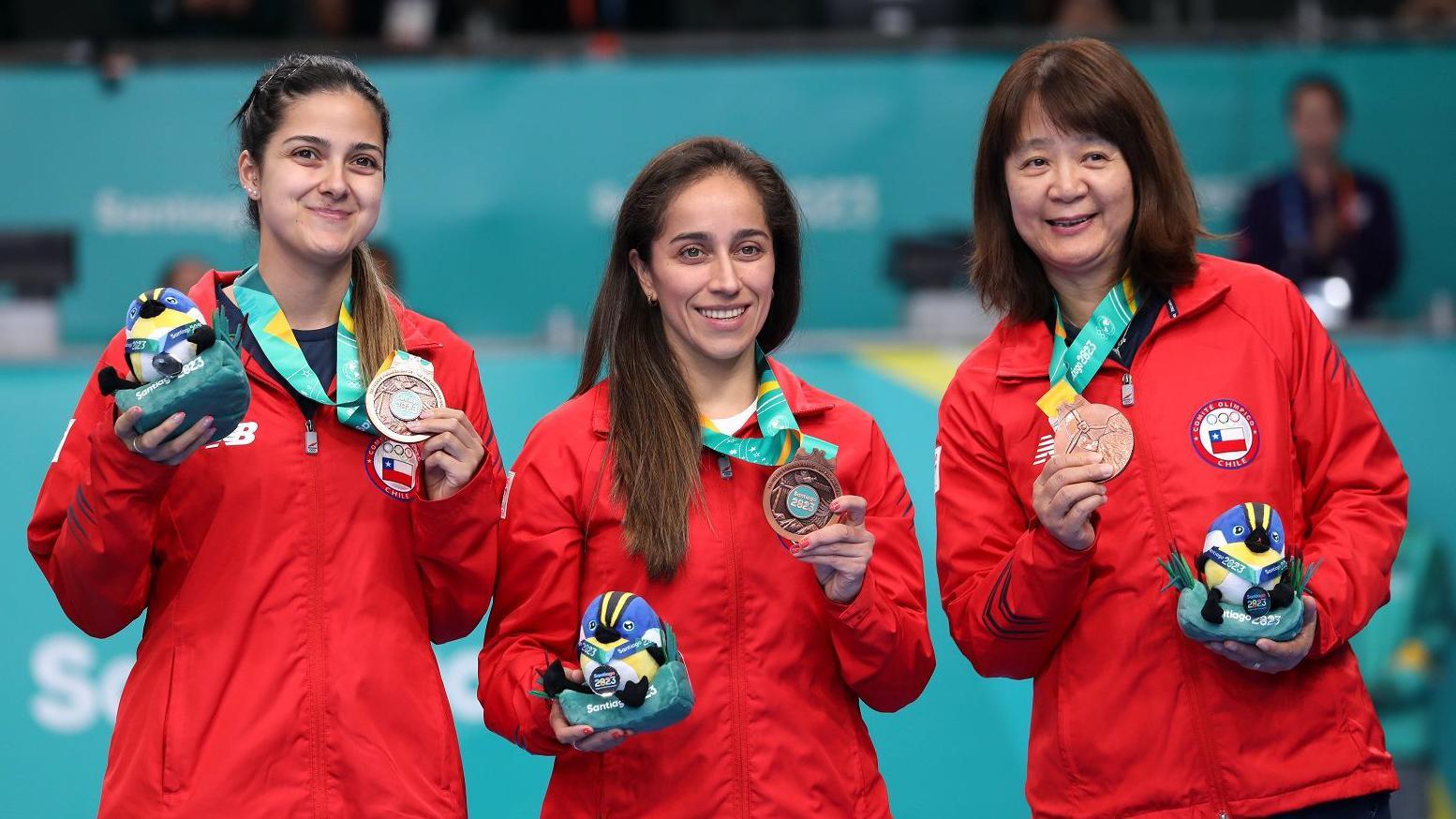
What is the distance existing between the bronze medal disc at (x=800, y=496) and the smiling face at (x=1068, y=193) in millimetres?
649

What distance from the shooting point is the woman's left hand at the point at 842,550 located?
2752 millimetres

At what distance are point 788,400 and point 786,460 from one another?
6.3 inches

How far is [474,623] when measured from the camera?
3080mm

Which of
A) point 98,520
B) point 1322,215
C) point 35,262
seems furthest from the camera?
point 1322,215

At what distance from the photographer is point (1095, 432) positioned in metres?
2.85

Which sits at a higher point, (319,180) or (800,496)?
(319,180)

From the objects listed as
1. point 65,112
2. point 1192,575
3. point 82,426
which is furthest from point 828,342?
point 65,112

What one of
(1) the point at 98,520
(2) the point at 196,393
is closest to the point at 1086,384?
(2) the point at 196,393

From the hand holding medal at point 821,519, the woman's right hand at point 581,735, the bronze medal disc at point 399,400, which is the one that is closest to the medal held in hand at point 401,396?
the bronze medal disc at point 399,400

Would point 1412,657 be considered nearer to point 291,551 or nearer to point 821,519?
point 821,519

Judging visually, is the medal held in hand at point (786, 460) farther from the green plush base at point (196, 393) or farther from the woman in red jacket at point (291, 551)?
the green plush base at point (196, 393)

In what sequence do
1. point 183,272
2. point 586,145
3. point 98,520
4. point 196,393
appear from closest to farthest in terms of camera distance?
point 196,393
point 98,520
point 183,272
point 586,145

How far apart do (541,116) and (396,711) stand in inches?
170

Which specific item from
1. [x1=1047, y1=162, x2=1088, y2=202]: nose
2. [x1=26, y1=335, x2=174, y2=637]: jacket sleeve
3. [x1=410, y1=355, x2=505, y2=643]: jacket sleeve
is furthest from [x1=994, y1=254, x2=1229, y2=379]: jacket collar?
[x1=26, y1=335, x2=174, y2=637]: jacket sleeve
